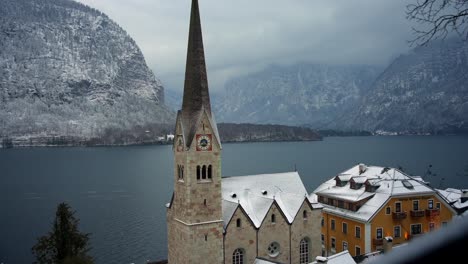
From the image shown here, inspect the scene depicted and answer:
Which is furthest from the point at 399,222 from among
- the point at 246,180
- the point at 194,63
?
the point at 194,63

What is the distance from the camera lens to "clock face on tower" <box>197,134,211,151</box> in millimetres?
44184

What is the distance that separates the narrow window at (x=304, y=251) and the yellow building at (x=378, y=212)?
257 inches

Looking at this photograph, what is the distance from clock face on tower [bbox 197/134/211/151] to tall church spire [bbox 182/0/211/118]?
247cm

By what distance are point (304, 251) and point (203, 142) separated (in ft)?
58.5

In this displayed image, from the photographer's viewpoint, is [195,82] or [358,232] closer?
[195,82]

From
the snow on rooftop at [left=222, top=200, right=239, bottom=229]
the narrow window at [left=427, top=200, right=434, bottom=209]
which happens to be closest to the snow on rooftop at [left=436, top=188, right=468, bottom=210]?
the narrow window at [left=427, top=200, right=434, bottom=209]

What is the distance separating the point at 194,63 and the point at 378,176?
29594mm

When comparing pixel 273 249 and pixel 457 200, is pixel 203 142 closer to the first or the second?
pixel 273 249

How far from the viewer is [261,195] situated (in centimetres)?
5003

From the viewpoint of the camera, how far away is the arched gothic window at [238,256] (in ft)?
153

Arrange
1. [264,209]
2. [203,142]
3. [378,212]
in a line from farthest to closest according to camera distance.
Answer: [378,212], [264,209], [203,142]

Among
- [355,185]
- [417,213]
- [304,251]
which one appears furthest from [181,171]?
[417,213]

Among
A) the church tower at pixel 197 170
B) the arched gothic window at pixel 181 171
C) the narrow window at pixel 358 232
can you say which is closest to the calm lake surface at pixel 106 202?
the narrow window at pixel 358 232

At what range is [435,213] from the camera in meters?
56.0
